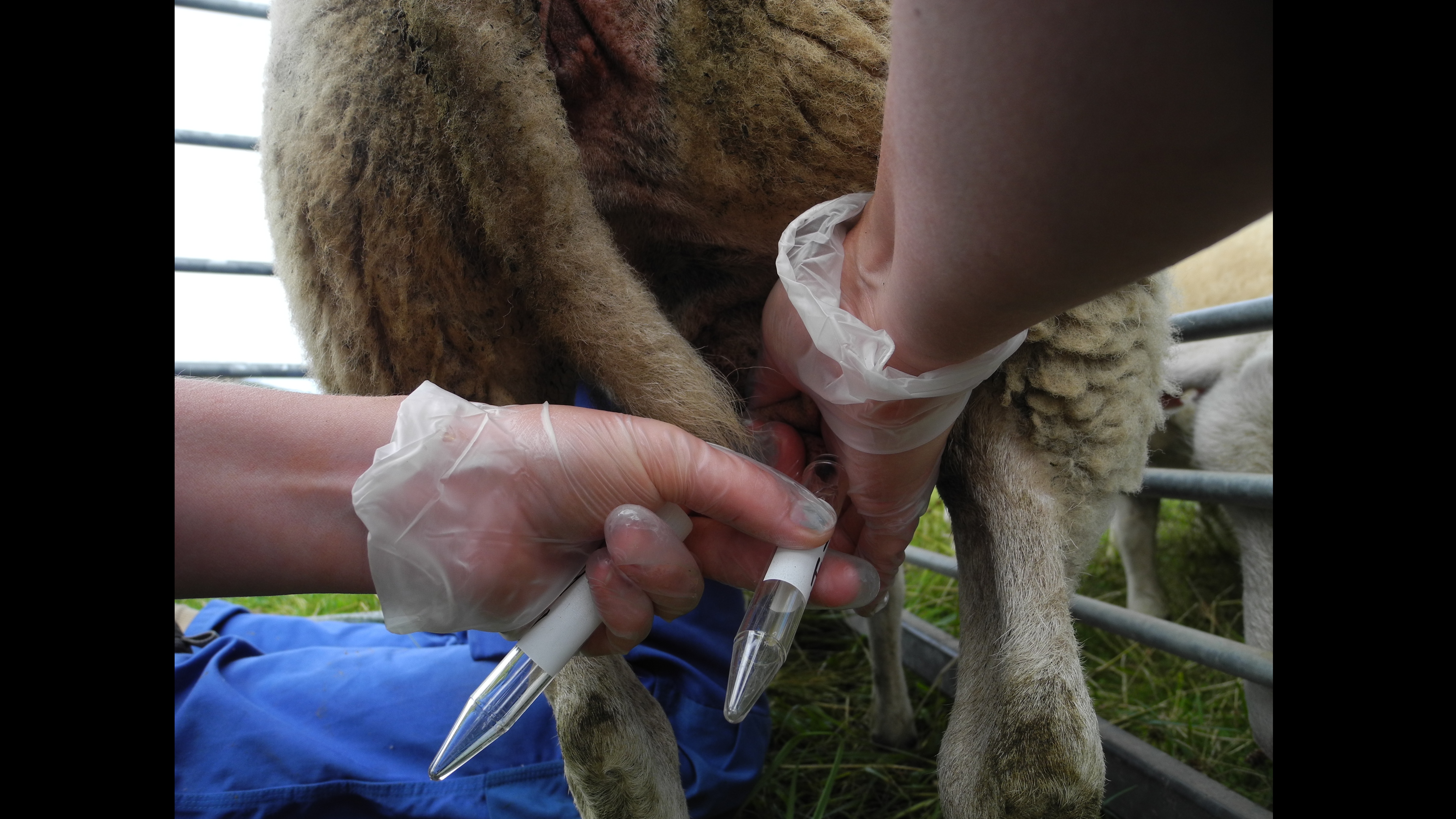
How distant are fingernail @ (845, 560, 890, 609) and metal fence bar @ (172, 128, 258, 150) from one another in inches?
67.0

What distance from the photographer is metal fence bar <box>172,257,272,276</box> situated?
1.73 m

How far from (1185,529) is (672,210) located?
211cm

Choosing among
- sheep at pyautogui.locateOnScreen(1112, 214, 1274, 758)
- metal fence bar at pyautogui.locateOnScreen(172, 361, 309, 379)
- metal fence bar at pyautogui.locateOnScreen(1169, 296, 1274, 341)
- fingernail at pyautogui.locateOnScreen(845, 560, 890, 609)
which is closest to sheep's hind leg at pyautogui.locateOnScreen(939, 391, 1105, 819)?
fingernail at pyautogui.locateOnScreen(845, 560, 890, 609)

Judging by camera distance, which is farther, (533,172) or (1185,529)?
(1185,529)

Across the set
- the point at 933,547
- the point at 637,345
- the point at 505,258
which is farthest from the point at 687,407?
the point at 933,547

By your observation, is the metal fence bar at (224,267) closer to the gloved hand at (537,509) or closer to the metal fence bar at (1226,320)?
the gloved hand at (537,509)

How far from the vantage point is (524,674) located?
0.59 m

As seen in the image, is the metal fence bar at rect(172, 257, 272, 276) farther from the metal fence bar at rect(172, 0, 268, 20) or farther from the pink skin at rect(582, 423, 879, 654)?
the pink skin at rect(582, 423, 879, 654)

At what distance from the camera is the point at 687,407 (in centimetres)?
65

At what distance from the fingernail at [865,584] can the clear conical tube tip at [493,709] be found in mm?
269

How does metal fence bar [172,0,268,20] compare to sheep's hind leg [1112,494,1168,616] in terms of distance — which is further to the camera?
sheep's hind leg [1112,494,1168,616]

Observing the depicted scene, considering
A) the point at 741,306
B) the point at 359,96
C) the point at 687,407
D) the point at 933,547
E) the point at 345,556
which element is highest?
the point at 359,96

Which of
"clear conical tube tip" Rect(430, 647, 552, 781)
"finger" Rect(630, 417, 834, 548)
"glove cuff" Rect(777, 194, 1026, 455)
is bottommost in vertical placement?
"clear conical tube tip" Rect(430, 647, 552, 781)
